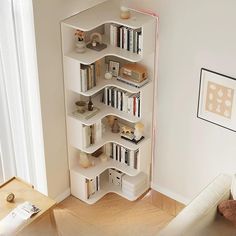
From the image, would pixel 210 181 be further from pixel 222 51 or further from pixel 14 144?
→ pixel 14 144

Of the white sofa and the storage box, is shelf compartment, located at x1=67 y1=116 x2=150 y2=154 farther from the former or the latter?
the white sofa

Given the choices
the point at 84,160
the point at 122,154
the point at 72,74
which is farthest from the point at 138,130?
the point at 72,74

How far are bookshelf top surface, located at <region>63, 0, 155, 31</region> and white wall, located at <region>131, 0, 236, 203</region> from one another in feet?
0.44

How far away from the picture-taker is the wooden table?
400 centimetres

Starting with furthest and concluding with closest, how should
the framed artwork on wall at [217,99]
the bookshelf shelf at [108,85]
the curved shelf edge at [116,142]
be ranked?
1. the curved shelf edge at [116,142]
2. the bookshelf shelf at [108,85]
3. the framed artwork on wall at [217,99]

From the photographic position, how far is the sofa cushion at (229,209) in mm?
4082

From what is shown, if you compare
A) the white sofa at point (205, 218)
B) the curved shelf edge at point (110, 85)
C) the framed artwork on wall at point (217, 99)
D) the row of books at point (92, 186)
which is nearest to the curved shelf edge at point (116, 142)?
the row of books at point (92, 186)

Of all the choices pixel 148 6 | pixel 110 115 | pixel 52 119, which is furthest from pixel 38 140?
pixel 148 6

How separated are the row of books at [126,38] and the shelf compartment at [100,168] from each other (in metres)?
1.09

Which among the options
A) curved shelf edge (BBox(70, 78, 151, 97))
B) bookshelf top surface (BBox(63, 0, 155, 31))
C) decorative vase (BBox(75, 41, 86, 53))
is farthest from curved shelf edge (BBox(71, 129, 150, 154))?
bookshelf top surface (BBox(63, 0, 155, 31))

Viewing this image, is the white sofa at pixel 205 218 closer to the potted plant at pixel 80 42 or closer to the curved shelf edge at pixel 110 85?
the curved shelf edge at pixel 110 85

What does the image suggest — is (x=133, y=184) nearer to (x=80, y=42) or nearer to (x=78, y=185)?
(x=78, y=185)

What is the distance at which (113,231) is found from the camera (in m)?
4.68

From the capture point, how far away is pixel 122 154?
4906 millimetres
